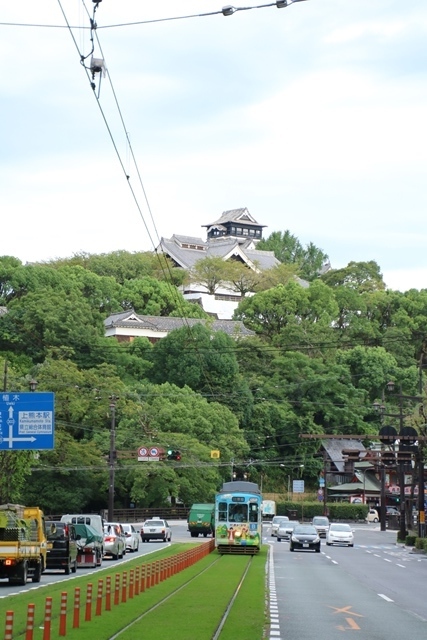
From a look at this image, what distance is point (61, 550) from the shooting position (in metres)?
36.0

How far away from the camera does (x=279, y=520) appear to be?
3061 inches

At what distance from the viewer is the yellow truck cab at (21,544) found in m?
30.2

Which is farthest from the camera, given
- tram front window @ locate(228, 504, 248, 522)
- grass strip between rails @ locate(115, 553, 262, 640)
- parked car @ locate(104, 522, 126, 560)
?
tram front window @ locate(228, 504, 248, 522)

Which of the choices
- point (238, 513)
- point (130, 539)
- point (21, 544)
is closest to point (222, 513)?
point (238, 513)

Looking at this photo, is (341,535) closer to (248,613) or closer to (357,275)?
(248,613)

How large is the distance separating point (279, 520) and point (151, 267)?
60.1 metres

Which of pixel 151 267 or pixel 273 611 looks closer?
pixel 273 611

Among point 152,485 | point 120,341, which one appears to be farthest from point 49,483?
point 120,341

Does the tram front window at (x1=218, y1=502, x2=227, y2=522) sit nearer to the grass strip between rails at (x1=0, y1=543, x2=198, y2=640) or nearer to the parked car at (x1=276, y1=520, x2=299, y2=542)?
the grass strip between rails at (x1=0, y1=543, x2=198, y2=640)

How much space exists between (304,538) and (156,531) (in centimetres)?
1203

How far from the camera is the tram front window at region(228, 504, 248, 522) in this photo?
49312mm

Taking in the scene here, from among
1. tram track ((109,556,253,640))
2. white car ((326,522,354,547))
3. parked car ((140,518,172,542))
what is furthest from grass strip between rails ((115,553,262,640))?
white car ((326,522,354,547))

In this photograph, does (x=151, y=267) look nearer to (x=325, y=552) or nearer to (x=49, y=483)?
(x=49, y=483)

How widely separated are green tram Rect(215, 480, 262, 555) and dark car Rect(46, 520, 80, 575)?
1350 cm
